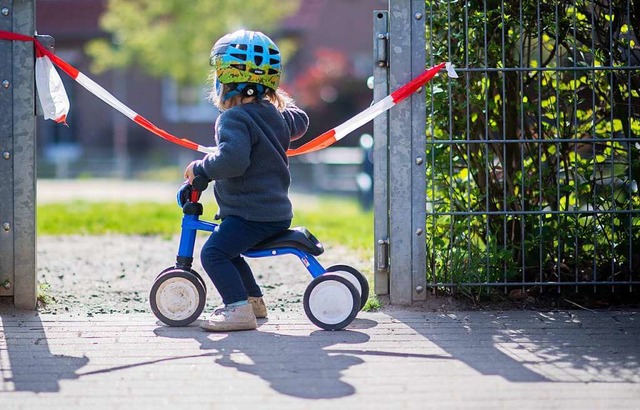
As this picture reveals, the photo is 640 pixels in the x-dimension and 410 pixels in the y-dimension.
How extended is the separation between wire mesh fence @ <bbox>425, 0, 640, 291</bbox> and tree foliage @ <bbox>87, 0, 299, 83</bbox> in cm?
2209

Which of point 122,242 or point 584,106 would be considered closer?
point 584,106

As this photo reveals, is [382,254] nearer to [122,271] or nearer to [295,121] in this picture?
[295,121]

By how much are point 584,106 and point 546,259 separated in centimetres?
95

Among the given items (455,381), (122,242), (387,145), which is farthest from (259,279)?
(455,381)

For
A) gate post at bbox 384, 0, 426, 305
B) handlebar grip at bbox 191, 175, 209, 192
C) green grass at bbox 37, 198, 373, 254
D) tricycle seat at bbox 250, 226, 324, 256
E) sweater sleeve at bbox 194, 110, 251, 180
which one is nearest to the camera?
sweater sleeve at bbox 194, 110, 251, 180

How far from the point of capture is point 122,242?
958cm

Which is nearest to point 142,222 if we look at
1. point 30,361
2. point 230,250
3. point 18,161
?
point 18,161

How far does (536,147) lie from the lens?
21.5ft

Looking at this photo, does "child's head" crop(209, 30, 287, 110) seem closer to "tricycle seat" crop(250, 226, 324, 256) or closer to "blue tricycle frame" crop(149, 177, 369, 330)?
"blue tricycle frame" crop(149, 177, 369, 330)

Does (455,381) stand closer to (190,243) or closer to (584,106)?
(190,243)

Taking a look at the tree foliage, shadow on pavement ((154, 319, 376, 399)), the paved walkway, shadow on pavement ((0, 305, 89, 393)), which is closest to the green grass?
the paved walkway

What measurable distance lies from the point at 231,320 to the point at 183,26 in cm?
2335

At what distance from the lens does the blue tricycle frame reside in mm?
5738

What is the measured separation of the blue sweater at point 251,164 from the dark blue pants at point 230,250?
0.06 metres
